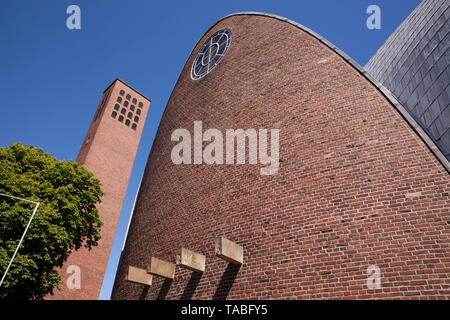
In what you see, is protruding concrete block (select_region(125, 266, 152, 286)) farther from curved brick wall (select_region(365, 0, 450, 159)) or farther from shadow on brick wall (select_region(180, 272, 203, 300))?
curved brick wall (select_region(365, 0, 450, 159))

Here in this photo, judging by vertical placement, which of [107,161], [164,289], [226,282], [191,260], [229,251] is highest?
[107,161]

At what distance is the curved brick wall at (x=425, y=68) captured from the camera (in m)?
8.39

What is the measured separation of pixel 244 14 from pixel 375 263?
41.3ft

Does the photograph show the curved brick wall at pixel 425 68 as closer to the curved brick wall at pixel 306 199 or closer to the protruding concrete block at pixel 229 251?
the curved brick wall at pixel 306 199

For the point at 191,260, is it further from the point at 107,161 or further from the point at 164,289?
the point at 107,161

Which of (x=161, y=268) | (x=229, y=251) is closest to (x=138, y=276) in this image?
(x=161, y=268)

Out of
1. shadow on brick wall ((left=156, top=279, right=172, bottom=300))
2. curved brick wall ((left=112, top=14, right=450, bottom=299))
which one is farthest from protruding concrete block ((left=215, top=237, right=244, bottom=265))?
shadow on brick wall ((left=156, top=279, right=172, bottom=300))

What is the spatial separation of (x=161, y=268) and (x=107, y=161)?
23.6 m

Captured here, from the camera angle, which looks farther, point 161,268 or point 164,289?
point 164,289

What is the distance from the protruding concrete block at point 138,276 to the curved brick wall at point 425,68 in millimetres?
8538

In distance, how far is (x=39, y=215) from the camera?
460 inches

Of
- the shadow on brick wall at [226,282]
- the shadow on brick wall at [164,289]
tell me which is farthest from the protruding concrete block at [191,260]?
the shadow on brick wall at [164,289]

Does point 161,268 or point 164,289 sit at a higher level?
point 161,268
